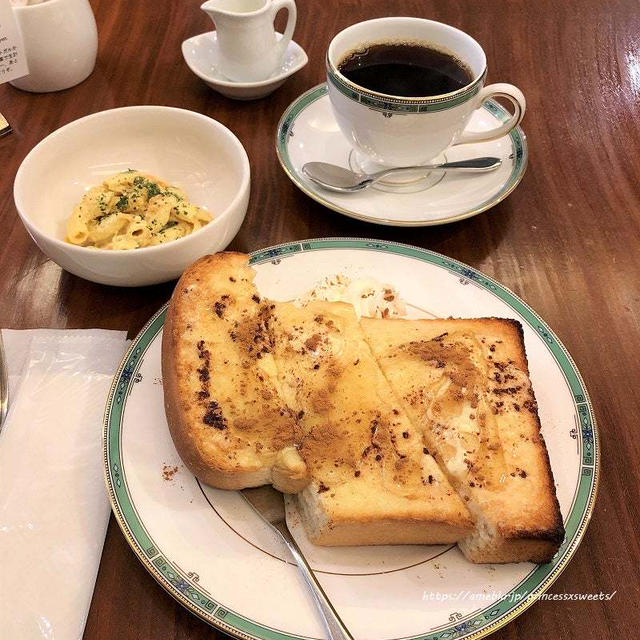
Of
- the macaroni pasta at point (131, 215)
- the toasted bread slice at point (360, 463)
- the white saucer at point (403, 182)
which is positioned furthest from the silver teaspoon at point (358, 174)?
the toasted bread slice at point (360, 463)

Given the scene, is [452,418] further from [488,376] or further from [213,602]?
[213,602]

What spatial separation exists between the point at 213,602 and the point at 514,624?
1.85 feet

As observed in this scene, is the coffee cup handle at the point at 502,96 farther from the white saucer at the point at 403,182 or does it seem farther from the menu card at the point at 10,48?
the menu card at the point at 10,48

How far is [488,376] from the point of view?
4.27 feet

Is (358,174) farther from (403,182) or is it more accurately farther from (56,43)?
(56,43)

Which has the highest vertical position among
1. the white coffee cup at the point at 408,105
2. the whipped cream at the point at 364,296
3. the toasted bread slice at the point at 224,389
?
the white coffee cup at the point at 408,105

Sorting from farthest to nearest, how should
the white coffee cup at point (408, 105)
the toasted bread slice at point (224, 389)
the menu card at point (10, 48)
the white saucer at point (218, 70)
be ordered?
1. the white saucer at point (218, 70)
2. the menu card at point (10, 48)
3. the white coffee cup at point (408, 105)
4. the toasted bread slice at point (224, 389)

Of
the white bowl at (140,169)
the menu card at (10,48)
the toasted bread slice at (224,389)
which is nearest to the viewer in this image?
the toasted bread slice at (224,389)

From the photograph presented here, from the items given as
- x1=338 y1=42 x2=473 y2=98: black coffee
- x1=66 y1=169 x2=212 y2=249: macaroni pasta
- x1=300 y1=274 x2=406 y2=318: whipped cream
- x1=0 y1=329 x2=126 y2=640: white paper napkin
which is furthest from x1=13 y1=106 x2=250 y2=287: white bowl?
x1=338 y1=42 x2=473 y2=98: black coffee

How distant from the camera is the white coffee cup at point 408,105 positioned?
1578 millimetres

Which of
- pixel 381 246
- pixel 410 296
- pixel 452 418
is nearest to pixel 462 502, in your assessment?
pixel 452 418

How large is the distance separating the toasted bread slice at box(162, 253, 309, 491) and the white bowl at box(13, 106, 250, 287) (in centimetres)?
17

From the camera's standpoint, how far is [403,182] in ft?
5.95

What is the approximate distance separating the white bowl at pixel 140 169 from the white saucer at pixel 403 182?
21cm
